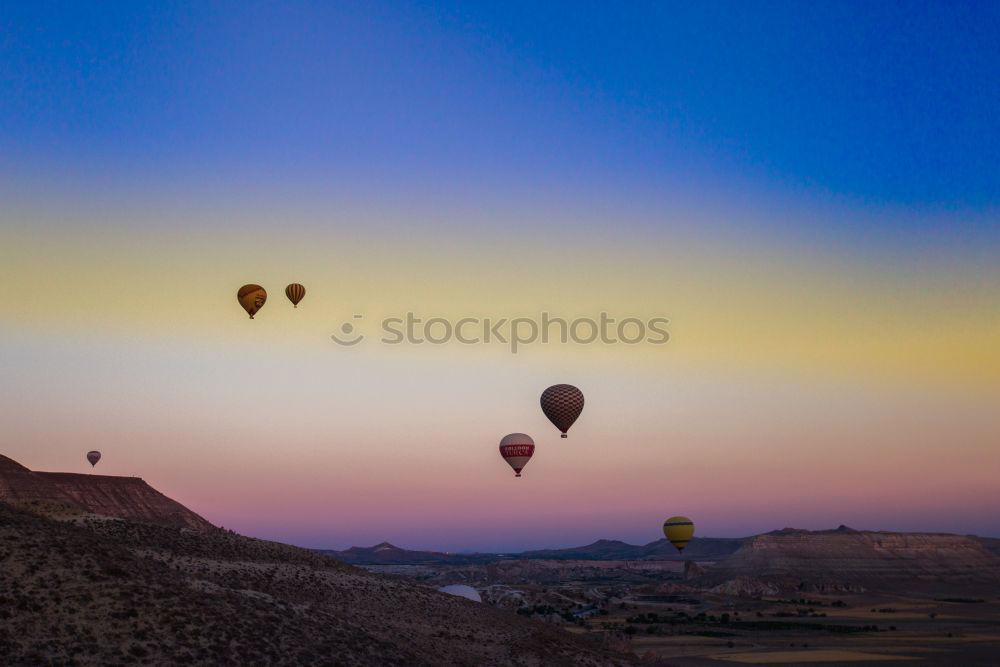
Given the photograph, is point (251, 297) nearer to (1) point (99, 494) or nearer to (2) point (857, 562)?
(1) point (99, 494)

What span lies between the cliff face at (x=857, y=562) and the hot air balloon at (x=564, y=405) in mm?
97518

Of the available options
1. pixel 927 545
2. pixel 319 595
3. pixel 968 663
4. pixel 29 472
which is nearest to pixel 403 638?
pixel 319 595

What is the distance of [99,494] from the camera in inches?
4006

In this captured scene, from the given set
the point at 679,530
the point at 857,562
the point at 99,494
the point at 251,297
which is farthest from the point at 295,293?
the point at 857,562

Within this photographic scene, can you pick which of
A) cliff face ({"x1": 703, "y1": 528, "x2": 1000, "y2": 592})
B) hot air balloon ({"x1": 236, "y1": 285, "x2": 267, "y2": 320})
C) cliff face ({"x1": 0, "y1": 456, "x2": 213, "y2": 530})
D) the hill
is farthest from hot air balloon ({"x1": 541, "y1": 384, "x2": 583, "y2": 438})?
cliff face ({"x1": 703, "y1": 528, "x2": 1000, "y2": 592})

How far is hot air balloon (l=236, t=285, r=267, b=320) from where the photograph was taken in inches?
2237

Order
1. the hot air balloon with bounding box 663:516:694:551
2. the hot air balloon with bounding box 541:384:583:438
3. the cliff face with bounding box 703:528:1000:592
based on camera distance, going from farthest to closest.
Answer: the cliff face with bounding box 703:528:1000:592
the hot air balloon with bounding box 663:516:694:551
the hot air balloon with bounding box 541:384:583:438

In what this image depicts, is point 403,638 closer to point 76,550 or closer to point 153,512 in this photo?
point 76,550

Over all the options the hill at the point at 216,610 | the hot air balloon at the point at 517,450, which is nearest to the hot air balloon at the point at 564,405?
the hot air balloon at the point at 517,450

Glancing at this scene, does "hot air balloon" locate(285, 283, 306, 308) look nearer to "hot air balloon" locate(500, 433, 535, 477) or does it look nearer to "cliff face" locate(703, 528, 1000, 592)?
"hot air balloon" locate(500, 433, 535, 477)

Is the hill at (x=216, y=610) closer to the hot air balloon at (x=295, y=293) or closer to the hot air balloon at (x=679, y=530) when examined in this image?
the hot air balloon at (x=295, y=293)

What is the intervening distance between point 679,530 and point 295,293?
128 ft

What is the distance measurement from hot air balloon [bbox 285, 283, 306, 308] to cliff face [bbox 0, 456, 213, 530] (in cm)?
4108

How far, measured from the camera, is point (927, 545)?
178 m
